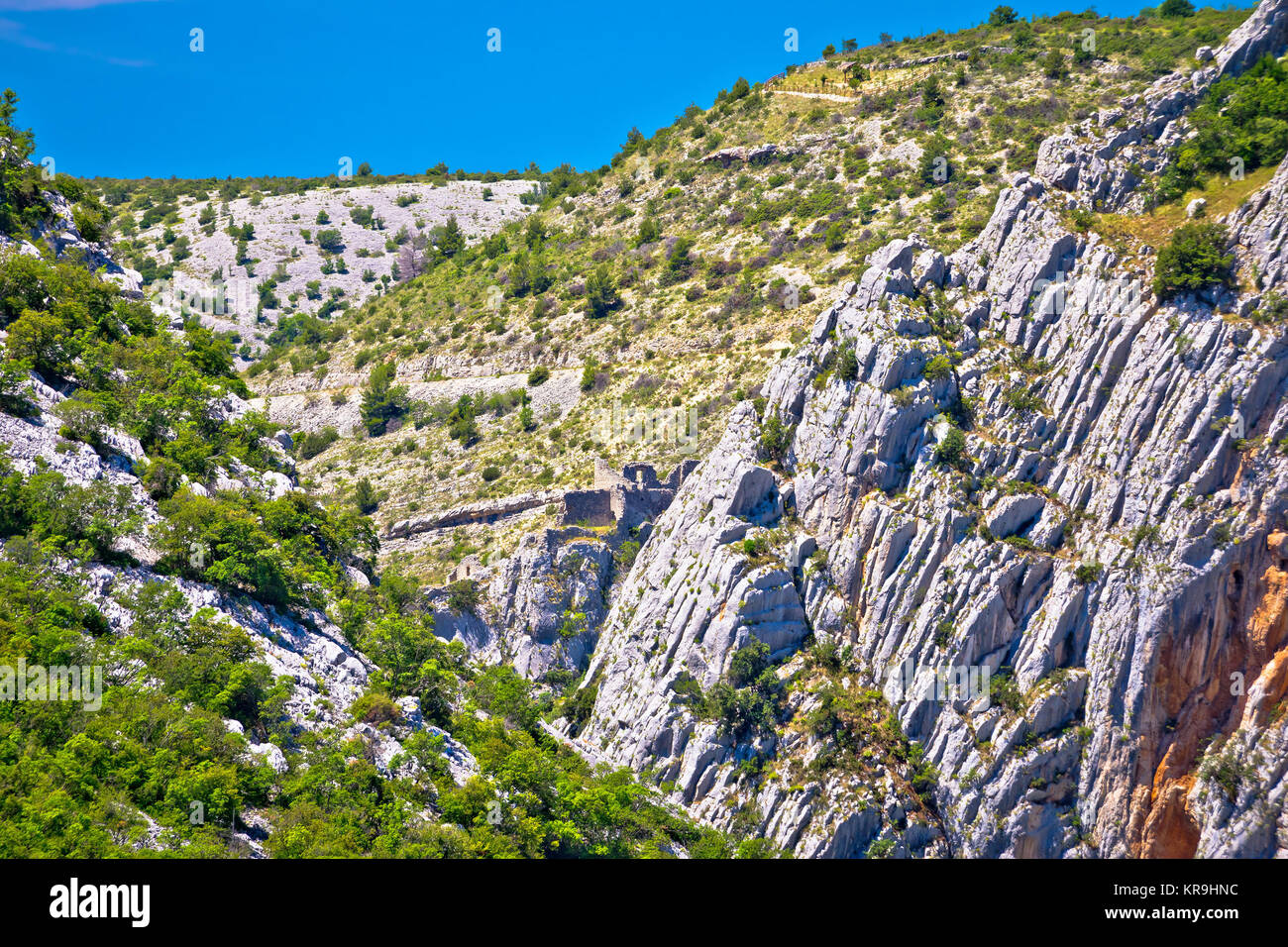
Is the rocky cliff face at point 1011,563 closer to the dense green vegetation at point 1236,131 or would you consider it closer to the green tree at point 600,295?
the dense green vegetation at point 1236,131

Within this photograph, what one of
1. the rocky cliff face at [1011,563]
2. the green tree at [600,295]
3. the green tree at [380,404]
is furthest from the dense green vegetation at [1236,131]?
the green tree at [380,404]

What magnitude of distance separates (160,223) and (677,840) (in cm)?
15392

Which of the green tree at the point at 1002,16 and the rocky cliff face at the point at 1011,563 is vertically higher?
the green tree at the point at 1002,16

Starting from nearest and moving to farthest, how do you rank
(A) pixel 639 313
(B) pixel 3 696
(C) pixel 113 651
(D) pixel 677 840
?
(B) pixel 3 696, (C) pixel 113 651, (D) pixel 677 840, (A) pixel 639 313

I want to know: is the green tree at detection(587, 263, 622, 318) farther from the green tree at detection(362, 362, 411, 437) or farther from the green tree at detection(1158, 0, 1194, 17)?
the green tree at detection(1158, 0, 1194, 17)

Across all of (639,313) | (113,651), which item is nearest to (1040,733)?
(113,651)

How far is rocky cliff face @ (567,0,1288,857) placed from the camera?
184ft

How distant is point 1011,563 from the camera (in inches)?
2440

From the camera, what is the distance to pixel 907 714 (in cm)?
6119

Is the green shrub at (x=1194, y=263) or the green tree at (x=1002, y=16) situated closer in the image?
the green shrub at (x=1194, y=263)

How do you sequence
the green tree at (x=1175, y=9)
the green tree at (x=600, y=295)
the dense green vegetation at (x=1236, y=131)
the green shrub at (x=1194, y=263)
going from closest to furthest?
1. the green shrub at (x=1194, y=263)
2. the dense green vegetation at (x=1236, y=131)
3. the green tree at (x=600, y=295)
4. the green tree at (x=1175, y=9)

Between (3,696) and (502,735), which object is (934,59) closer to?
(502,735)

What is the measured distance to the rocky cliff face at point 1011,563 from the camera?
56.0 metres

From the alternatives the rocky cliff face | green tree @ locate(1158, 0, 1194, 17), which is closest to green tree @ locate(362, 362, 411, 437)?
the rocky cliff face
